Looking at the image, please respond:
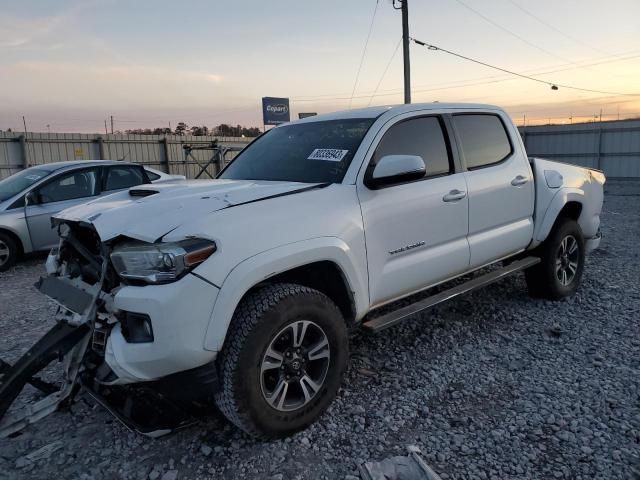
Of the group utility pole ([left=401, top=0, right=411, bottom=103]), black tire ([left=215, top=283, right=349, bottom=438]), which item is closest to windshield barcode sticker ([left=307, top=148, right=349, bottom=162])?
black tire ([left=215, top=283, right=349, bottom=438])

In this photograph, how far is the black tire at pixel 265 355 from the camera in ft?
8.44

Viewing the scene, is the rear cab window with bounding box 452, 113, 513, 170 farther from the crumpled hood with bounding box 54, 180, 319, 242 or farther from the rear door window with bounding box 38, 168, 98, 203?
the rear door window with bounding box 38, 168, 98, 203

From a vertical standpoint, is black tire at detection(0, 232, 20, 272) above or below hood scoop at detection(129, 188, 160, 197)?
below

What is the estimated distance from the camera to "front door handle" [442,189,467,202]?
375 centimetres

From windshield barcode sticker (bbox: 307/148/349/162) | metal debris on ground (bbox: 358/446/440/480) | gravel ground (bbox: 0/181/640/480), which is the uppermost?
windshield barcode sticker (bbox: 307/148/349/162)

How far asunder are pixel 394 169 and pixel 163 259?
1558 millimetres

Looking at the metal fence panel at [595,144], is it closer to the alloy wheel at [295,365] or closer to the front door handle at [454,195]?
the front door handle at [454,195]

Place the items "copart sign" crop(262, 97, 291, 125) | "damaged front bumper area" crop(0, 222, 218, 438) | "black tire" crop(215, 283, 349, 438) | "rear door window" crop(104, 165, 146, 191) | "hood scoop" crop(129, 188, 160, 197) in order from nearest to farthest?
1. "damaged front bumper area" crop(0, 222, 218, 438)
2. "black tire" crop(215, 283, 349, 438)
3. "hood scoop" crop(129, 188, 160, 197)
4. "rear door window" crop(104, 165, 146, 191)
5. "copart sign" crop(262, 97, 291, 125)

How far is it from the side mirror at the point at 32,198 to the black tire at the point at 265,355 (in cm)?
653

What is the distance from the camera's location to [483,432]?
2.91 meters

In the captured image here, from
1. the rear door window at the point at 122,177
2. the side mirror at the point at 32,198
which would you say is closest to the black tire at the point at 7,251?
the side mirror at the point at 32,198

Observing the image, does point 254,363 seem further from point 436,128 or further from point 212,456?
point 436,128

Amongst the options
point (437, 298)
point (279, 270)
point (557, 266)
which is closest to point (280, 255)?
point (279, 270)

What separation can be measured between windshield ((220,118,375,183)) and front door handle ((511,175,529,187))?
5.26 ft
